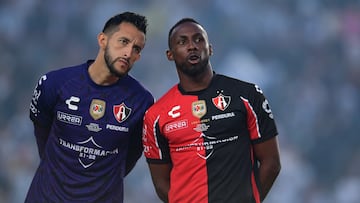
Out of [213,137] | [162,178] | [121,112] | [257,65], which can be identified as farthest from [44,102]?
[257,65]

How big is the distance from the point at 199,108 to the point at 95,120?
63 centimetres

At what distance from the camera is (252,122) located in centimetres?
373

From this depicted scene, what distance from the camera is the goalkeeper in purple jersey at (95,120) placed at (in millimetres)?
3945

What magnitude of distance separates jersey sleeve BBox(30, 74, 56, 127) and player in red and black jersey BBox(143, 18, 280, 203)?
62 cm

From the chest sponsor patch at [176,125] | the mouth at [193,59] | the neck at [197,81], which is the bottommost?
the chest sponsor patch at [176,125]

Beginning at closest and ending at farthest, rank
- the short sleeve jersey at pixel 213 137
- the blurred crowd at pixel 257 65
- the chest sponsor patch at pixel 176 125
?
the short sleeve jersey at pixel 213 137 → the chest sponsor patch at pixel 176 125 → the blurred crowd at pixel 257 65

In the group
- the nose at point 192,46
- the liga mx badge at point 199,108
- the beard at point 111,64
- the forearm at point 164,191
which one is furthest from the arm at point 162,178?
the nose at point 192,46

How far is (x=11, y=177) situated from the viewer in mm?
9086

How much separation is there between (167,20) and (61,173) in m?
5.92

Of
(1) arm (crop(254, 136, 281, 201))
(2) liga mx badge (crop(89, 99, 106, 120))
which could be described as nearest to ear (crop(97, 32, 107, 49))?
(2) liga mx badge (crop(89, 99, 106, 120))

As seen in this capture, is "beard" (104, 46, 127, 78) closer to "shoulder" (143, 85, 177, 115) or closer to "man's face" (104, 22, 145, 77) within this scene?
"man's face" (104, 22, 145, 77)

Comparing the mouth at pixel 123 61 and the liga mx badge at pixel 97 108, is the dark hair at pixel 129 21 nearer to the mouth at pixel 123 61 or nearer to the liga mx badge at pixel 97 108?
the mouth at pixel 123 61

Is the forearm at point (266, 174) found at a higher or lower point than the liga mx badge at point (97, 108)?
lower

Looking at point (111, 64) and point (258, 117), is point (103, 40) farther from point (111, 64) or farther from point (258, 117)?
point (258, 117)
